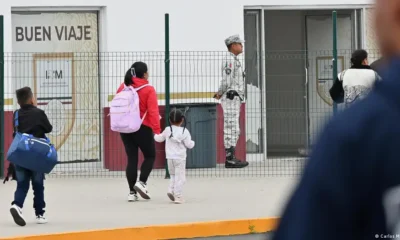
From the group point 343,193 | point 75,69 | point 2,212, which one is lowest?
point 2,212

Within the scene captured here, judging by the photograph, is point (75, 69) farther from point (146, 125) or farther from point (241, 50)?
point (146, 125)

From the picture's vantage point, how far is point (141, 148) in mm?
13203

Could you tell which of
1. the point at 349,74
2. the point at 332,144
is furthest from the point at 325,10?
the point at 332,144

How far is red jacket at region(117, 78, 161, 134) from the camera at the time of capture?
1318cm

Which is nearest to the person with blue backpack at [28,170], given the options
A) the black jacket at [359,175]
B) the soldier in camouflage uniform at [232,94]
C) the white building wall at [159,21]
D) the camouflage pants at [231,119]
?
the white building wall at [159,21]

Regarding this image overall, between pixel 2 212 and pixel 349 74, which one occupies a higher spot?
pixel 349 74

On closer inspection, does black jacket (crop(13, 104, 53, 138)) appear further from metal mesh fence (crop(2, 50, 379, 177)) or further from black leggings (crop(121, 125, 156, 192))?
metal mesh fence (crop(2, 50, 379, 177))

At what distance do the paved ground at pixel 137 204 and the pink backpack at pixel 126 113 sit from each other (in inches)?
38.7

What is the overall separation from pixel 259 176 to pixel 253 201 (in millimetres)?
3381

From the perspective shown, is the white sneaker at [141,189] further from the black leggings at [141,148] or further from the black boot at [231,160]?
the black boot at [231,160]

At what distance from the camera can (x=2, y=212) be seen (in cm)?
1264

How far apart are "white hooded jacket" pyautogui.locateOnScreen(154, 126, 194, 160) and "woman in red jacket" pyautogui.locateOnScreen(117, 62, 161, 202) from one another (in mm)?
369

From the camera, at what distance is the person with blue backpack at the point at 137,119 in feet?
42.7

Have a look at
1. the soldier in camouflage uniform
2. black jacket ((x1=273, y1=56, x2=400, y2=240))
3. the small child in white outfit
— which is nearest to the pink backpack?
the small child in white outfit
